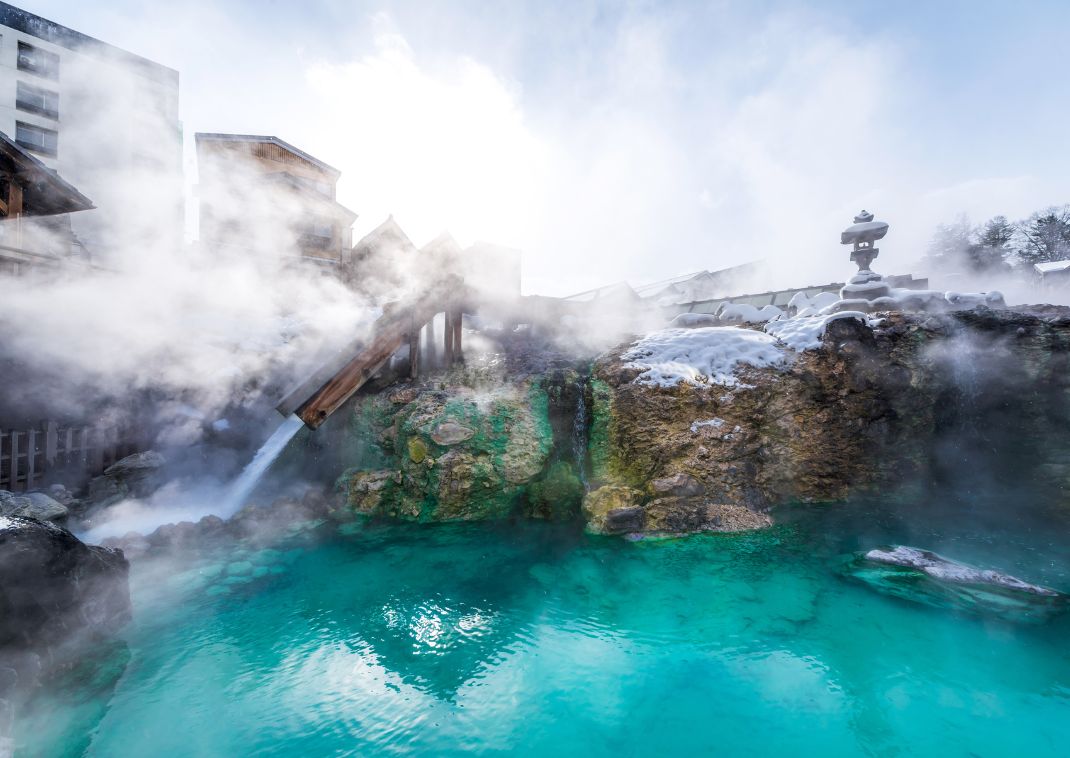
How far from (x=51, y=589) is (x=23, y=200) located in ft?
31.4

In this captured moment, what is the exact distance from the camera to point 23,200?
8.74 metres

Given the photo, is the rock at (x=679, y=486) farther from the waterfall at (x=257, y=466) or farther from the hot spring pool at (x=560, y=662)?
the waterfall at (x=257, y=466)

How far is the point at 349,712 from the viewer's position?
3.36 meters

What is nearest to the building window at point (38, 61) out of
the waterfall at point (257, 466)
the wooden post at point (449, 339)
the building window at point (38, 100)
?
the building window at point (38, 100)

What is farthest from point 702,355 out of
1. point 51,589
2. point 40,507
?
point 40,507

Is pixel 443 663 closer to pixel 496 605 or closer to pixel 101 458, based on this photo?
pixel 496 605

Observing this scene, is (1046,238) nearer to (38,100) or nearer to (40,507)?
(40,507)

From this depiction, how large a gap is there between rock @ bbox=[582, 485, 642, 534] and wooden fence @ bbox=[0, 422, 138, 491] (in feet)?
28.2

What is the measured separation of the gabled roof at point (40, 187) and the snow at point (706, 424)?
12.2 meters

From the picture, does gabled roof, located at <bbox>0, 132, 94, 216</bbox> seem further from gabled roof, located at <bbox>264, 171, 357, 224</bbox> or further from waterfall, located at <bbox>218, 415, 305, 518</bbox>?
gabled roof, located at <bbox>264, 171, 357, 224</bbox>

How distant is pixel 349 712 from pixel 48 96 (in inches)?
1296

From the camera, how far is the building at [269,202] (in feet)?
59.8

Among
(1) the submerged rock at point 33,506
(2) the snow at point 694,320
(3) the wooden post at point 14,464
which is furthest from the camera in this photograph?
(2) the snow at point 694,320

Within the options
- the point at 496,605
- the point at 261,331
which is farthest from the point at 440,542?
the point at 261,331
